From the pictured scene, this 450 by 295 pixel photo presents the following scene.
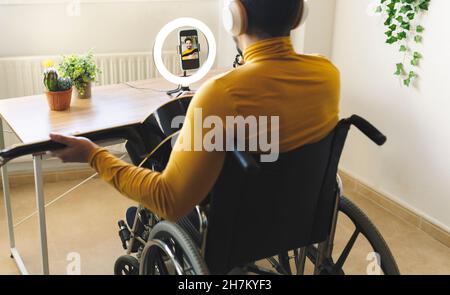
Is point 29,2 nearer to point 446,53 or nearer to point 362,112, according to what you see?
point 362,112

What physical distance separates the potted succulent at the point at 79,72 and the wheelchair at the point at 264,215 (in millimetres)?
825

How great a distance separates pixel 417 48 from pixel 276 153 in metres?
1.54

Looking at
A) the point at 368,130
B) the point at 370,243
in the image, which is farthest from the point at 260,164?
the point at 370,243

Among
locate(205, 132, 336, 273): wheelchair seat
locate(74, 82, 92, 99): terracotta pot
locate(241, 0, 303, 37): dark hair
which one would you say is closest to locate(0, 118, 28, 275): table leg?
locate(74, 82, 92, 99): terracotta pot

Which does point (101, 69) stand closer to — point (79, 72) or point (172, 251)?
point (79, 72)

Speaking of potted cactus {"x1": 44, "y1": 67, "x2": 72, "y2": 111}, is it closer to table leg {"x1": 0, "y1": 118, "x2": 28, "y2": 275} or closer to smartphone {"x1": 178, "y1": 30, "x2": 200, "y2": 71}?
table leg {"x1": 0, "y1": 118, "x2": 28, "y2": 275}

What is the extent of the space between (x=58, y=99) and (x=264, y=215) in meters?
1.13

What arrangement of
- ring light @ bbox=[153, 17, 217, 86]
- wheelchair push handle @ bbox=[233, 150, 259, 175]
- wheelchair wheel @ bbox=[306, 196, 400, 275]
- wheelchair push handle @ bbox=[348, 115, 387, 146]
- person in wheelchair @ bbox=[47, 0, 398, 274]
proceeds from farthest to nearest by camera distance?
ring light @ bbox=[153, 17, 217, 86], wheelchair wheel @ bbox=[306, 196, 400, 275], wheelchair push handle @ bbox=[348, 115, 387, 146], person in wheelchair @ bbox=[47, 0, 398, 274], wheelchair push handle @ bbox=[233, 150, 259, 175]

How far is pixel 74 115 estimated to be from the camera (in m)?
2.07

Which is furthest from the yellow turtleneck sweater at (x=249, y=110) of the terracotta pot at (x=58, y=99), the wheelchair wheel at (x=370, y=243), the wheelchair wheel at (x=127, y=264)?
the terracotta pot at (x=58, y=99)

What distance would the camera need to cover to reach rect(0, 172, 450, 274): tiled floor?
7.80 ft

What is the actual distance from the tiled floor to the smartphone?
0.89 metres

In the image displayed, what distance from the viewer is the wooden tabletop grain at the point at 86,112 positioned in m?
1.91

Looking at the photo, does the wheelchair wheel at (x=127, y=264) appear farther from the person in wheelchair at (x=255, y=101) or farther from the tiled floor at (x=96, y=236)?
the person in wheelchair at (x=255, y=101)
